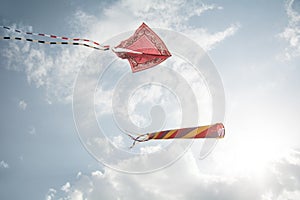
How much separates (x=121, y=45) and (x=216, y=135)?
25.9ft

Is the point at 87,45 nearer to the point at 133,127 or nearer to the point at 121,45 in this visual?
the point at 121,45

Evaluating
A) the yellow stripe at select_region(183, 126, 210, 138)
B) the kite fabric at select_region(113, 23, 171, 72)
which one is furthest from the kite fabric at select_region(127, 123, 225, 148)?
Answer: the kite fabric at select_region(113, 23, 171, 72)

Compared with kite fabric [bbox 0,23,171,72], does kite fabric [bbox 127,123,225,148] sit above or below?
below

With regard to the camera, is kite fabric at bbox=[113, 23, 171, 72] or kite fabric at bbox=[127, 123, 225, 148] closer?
kite fabric at bbox=[127, 123, 225, 148]

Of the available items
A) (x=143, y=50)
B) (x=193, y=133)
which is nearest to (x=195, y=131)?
(x=193, y=133)

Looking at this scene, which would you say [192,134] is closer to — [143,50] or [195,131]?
[195,131]

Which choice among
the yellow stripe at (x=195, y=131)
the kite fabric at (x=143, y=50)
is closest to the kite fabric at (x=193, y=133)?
the yellow stripe at (x=195, y=131)

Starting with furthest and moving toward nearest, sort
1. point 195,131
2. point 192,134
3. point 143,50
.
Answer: point 143,50 < point 192,134 < point 195,131

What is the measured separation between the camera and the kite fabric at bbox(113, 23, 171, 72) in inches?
552

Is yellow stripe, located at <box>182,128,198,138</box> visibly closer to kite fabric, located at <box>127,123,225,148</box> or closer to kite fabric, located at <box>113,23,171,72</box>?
kite fabric, located at <box>127,123,225,148</box>

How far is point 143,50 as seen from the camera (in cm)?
1407

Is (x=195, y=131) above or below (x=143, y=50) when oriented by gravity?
below

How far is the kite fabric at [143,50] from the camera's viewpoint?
1402 cm

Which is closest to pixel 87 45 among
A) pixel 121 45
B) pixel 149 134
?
pixel 121 45
